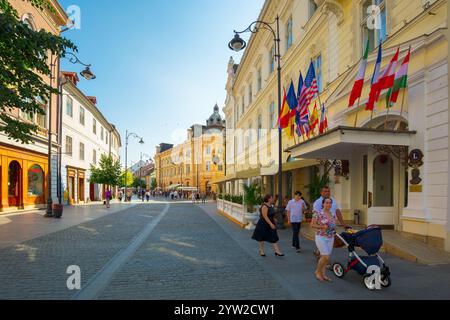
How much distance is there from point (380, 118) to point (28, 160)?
22.7 metres

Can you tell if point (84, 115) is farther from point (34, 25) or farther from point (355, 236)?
point (355, 236)

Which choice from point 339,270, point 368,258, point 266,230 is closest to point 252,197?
point 266,230

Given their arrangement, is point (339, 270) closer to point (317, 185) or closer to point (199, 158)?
point (317, 185)

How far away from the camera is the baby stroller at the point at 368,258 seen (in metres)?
5.54

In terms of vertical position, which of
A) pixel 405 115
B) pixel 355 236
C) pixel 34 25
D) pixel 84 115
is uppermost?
pixel 34 25

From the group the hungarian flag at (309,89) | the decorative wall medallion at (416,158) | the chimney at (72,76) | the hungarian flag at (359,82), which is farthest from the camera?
the chimney at (72,76)

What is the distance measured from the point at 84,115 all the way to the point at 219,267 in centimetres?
3454

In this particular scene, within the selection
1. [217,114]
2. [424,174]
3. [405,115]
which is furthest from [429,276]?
[217,114]

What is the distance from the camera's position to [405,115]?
9609 mm

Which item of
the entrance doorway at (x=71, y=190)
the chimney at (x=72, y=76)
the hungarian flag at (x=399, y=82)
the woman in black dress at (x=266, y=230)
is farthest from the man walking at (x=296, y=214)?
the chimney at (x=72, y=76)

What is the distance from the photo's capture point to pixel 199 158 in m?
70.2

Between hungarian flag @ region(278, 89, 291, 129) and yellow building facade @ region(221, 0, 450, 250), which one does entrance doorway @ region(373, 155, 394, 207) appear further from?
hungarian flag @ region(278, 89, 291, 129)

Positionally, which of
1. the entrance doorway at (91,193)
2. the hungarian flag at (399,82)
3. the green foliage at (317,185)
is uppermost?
the hungarian flag at (399,82)

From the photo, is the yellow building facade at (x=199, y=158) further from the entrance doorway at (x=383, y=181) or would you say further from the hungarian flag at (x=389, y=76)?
the hungarian flag at (x=389, y=76)
